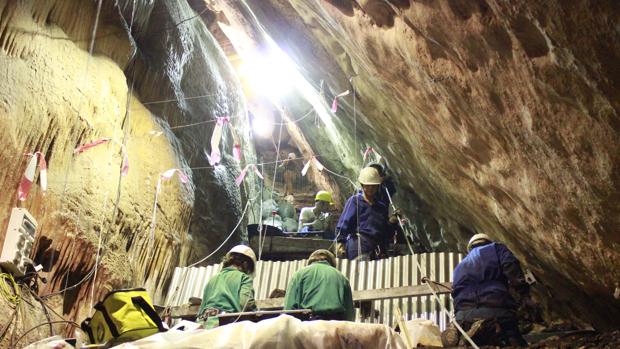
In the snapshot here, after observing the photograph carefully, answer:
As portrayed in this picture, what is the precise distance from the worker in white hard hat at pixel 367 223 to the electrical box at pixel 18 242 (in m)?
5.43

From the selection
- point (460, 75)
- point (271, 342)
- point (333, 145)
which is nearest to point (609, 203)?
point (460, 75)

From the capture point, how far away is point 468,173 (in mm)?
6051

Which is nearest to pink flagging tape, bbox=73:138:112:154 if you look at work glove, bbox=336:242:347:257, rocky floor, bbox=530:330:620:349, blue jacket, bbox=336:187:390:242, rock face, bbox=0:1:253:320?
rock face, bbox=0:1:253:320

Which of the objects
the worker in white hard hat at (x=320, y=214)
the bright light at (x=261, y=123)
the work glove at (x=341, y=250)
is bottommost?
the work glove at (x=341, y=250)

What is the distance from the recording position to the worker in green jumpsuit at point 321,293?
6074 millimetres

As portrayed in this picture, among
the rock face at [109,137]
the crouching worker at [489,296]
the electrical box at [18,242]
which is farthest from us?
the rock face at [109,137]

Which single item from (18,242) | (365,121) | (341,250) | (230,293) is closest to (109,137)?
(18,242)

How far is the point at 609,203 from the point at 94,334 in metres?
4.49

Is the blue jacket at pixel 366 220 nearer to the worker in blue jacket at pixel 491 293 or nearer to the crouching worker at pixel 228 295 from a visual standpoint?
the crouching worker at pixel 228 295

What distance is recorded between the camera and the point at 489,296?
5.75 m

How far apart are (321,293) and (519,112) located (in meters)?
3.18

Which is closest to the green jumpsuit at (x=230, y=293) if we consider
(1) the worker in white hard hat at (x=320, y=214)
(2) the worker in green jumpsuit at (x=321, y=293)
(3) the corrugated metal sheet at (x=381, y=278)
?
(2) the worker in green jumpsuit at (x=321, y=293)

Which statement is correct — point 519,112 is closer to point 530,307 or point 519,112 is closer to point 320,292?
point 530,307

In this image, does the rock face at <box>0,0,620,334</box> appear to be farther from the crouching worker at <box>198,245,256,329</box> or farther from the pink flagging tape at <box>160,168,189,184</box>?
the crouching worker at <box>198,245,256,329</box>
